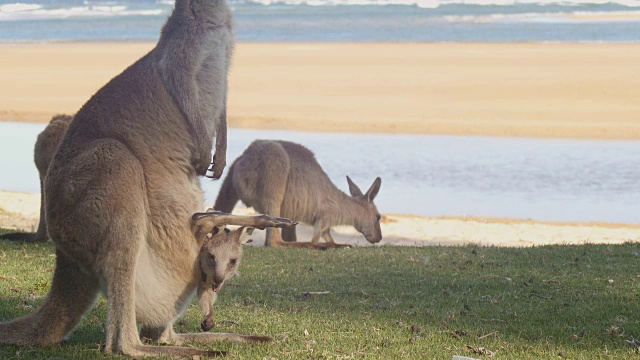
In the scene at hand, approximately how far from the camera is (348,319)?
506 cm

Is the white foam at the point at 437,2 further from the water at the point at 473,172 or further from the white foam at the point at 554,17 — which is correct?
the water at the point at 473,172

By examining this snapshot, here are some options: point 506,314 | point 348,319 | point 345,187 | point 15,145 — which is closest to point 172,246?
point 348,319

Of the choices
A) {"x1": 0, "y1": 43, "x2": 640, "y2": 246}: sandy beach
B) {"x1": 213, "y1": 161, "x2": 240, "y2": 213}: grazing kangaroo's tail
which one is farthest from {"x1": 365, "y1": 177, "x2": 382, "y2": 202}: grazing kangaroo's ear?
{"x1": 213, "y1": 161, "x2": 240, "y2": 213}: grazing kangaroo's tail

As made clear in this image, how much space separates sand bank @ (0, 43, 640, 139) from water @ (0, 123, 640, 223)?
1064mm

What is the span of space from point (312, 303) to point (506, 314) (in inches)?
43.3

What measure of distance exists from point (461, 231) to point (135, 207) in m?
6.84

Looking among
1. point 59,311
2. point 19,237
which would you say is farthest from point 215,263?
point 19,237

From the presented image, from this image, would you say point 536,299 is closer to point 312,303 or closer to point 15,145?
point 312,303

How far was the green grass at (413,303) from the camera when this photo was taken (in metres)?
4.48

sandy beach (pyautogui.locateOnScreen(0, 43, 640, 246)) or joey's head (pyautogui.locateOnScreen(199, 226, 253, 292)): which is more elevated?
joey's head (pyautogui.locateOnScreen(199, 226, 253, 292))

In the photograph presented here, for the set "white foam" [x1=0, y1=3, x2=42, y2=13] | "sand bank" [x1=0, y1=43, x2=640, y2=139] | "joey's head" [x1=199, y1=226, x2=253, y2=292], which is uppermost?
"joey's head" [x1=199, y1=226, x2=253, y2=292]

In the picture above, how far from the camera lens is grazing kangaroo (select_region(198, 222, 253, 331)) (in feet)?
13.4

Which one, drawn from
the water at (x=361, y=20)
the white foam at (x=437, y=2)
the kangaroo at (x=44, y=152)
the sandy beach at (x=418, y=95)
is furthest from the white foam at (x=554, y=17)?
the kangaroo at (x=44, y=152)

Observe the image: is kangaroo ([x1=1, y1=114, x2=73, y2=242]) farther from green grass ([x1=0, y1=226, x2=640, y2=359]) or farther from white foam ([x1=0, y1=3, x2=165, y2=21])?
white foam ([x1=0, y1=3, x2=165, y2=21])
